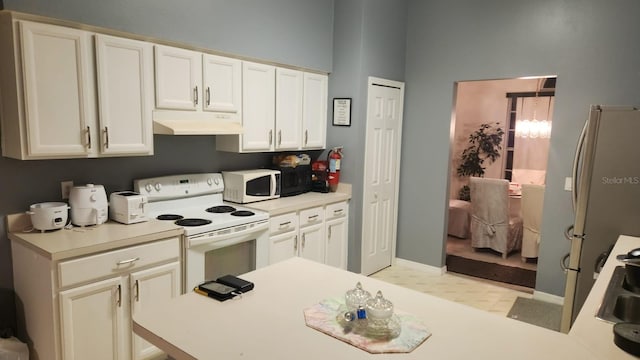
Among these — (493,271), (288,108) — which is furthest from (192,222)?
(493,271)

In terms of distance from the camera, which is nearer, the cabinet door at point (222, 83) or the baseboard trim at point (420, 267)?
the cabinet door at point (222, 83)

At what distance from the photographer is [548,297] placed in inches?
158

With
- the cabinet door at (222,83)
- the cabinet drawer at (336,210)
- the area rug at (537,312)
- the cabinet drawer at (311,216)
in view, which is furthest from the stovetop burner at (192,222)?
the area rug at (537,312)

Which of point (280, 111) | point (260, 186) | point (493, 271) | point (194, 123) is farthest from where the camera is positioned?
point (493, 271)

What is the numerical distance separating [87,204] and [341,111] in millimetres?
2489

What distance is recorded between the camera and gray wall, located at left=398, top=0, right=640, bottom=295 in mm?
3572

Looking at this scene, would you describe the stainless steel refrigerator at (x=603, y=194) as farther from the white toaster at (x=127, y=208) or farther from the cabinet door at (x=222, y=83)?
the white toaster at (x=127, y=208)

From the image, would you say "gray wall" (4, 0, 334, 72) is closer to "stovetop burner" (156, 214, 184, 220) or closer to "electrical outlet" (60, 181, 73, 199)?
"electrical outlet" (60, 181, 73, 199)

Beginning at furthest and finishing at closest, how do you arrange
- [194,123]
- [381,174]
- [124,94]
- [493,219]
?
[493,219] → [381,174] → [194,123] → [124,94]

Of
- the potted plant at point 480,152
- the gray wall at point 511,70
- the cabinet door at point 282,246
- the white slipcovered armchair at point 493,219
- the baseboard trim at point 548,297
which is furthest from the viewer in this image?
the potted plant at point 480,152

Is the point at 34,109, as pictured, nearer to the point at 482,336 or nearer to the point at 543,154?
the point at 482,336

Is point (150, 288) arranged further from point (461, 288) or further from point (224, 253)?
point (461, 288)

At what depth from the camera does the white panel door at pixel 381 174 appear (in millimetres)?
4375

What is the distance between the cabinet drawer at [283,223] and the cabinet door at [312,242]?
5.2 inches
